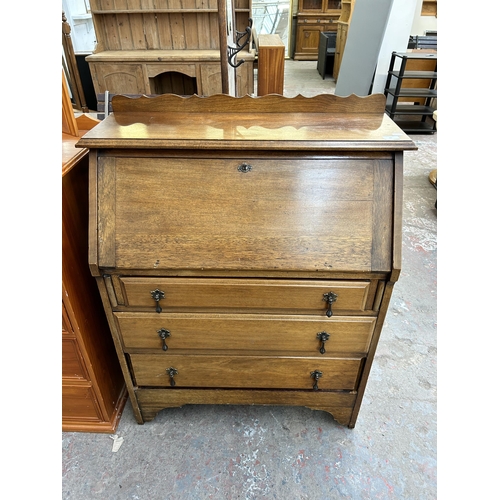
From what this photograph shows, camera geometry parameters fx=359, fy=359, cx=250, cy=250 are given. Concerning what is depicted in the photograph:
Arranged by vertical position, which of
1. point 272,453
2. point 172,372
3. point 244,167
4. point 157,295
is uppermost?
point 244,167

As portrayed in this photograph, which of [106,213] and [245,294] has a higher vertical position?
[106,213]

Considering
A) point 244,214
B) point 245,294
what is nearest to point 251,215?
point 244,214

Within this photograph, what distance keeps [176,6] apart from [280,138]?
3652 millimetres

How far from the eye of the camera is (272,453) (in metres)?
1.58

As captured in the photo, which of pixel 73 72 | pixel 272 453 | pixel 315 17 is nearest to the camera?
pixel 272 453

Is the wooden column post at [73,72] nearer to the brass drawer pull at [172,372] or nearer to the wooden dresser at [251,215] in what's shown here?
the wooden dresser at [251,215]

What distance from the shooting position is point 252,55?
12.4 feet

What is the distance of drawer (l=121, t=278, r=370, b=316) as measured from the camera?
121cm

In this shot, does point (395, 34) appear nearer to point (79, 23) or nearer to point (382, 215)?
point (79, 23)

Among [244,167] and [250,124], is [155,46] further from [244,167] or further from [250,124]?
[244,167]

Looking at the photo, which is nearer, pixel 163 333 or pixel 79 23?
pixel 163 333

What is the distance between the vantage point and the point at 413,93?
4.94m

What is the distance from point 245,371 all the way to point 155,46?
4.14 metres

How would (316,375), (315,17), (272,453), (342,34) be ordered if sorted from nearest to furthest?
(316,375), (272,453), (342,34), (315,17)
